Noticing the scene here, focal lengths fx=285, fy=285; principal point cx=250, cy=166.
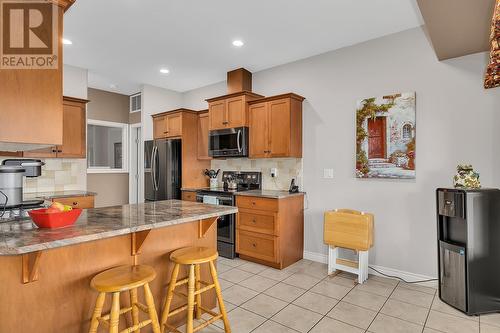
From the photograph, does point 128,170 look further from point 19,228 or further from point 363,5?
point 363,5

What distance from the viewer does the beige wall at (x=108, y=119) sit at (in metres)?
5.60

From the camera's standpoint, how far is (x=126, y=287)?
5.13ft

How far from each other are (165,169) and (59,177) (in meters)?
1.52

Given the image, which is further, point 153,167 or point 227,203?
point 153,167

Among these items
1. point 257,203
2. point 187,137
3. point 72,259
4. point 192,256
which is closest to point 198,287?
point 192,256

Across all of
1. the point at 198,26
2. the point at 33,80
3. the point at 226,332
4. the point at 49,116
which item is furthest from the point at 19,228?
the point at 198,26

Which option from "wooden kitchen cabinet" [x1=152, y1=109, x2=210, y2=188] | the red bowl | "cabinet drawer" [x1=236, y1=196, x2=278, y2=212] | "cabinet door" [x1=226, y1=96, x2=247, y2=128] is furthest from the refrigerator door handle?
the red bowl

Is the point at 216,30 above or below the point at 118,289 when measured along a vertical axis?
above

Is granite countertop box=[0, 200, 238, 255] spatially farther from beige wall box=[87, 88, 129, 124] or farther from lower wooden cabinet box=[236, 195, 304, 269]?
beige wall box=[87, 88, 129, 124]

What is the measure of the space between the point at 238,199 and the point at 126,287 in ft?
8.10

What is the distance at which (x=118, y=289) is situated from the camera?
1.54 meters

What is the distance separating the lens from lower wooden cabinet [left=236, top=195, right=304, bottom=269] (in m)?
3.58

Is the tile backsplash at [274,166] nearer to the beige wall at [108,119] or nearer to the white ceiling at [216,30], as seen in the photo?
the white ceiling at [216,30]

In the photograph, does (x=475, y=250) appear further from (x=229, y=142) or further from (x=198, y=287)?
(x=229, y=142)
